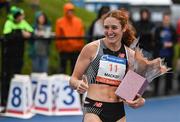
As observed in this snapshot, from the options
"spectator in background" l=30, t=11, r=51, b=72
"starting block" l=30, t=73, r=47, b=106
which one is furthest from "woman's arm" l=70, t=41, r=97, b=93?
"spectator in background" l=30, t=11, r=51, b=72

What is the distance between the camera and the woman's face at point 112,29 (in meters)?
5.32

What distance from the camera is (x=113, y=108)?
5.45m

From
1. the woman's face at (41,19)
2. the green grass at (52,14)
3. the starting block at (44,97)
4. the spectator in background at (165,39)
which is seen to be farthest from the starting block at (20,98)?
the spectator in background at (165,39)

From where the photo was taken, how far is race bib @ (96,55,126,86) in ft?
17.9

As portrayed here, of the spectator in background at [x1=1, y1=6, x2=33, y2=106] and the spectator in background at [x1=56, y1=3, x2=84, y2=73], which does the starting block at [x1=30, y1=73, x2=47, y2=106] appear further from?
the spectator in background at [x1=56, y1=3, x2=84, y2=73]

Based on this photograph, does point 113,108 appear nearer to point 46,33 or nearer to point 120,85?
point 120,85

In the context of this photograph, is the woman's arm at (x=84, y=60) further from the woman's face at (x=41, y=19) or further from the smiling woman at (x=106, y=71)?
the woman's face at (x=41, y=19)

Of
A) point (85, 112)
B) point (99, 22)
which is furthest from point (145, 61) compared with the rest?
point (99, 22)

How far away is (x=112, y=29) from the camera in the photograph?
533 centimetres

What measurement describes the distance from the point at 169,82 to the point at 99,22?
2763 millimetres

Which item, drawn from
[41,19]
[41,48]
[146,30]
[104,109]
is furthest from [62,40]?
[104,109]

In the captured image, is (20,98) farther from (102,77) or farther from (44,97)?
(102,77)

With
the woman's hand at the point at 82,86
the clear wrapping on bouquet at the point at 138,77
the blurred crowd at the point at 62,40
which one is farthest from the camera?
the blurred crowd at the point at 62,40

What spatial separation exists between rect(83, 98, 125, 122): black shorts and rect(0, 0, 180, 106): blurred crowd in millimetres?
3844
